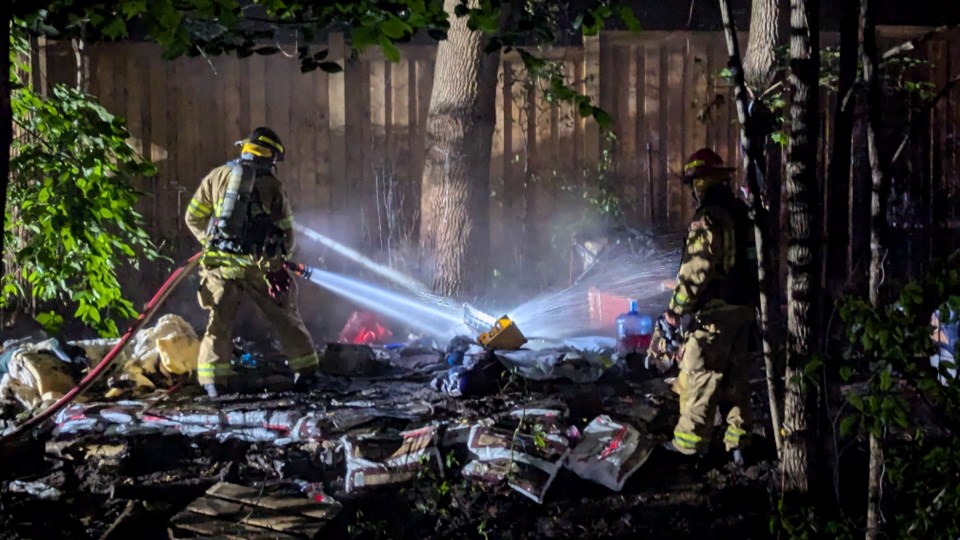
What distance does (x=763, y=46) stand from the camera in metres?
7.29

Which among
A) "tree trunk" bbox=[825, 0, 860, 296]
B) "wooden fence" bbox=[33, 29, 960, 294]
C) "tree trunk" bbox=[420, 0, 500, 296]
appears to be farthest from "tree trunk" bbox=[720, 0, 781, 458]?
"wooden fence" bbox=[33, 29, 960, 294]

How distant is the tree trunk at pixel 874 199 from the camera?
3.22 meters

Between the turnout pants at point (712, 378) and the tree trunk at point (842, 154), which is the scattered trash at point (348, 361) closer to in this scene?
the turnout pants at point (712, 378)

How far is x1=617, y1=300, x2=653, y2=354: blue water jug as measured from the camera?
23.9 feet

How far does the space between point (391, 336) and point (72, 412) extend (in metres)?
3.46

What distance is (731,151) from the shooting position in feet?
32.0

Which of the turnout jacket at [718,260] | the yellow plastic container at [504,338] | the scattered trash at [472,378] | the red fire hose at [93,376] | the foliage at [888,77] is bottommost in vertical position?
the scattered trash at [472,378]

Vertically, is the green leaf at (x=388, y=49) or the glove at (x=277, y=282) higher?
the green leaf at (x=388, y=49)

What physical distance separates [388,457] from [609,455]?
4.09 ft

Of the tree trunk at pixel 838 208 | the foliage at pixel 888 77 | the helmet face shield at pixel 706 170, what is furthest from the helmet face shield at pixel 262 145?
the tree trunk at pixel 838 208

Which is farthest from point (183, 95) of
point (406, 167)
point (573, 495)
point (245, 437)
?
point (573, 495)

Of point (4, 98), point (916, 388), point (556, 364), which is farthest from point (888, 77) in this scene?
point (4, 98)

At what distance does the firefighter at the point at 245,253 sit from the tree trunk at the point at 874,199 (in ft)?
14.7

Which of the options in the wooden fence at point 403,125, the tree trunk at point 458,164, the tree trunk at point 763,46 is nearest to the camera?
the tree trunk at point 763,46
